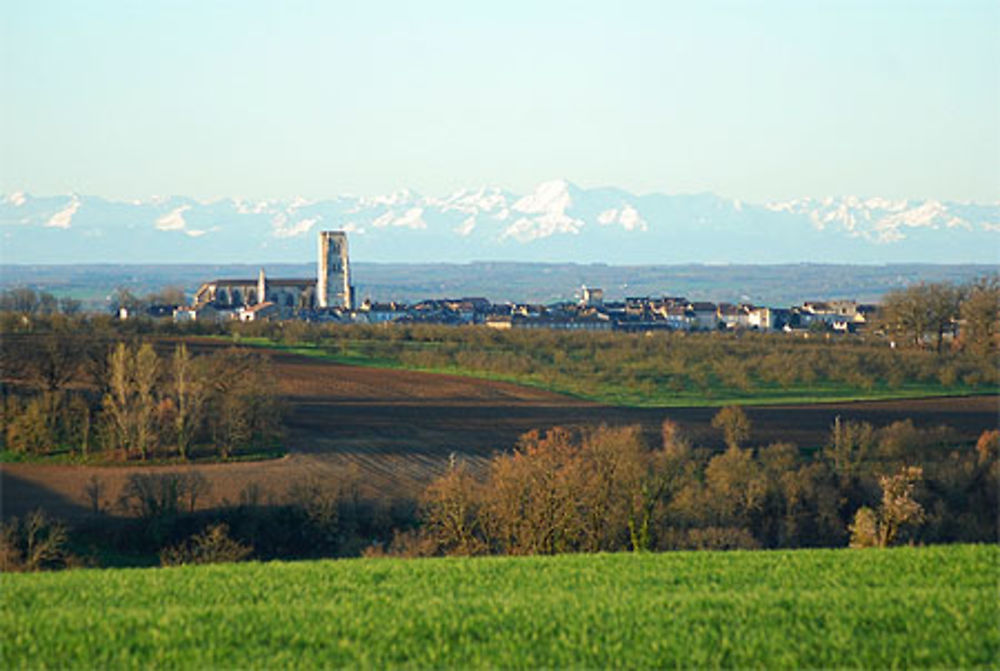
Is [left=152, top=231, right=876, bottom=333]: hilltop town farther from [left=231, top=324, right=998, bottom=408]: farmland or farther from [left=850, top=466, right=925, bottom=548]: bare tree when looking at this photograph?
[left=850, top=466, right=925, bottom=548]: bare tree

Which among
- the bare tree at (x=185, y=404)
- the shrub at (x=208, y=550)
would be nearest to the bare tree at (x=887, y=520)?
the shrub at (x=208, y=550)

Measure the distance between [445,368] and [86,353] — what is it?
73.0 feet

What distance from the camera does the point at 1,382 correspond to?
36312mm

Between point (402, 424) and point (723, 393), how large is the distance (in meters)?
17.0

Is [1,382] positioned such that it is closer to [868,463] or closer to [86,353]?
[86,353]

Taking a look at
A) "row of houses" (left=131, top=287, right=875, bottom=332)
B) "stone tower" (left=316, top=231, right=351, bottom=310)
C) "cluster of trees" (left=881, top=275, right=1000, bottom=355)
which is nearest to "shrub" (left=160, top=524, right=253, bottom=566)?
"cluster of trees" (left=881, top=275, right=1000, bottom=355)

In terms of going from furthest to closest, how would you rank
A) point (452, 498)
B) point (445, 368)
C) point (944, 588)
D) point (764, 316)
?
point (764, 316) < point (445, 368) < point (452, 498) < point (944, 588)

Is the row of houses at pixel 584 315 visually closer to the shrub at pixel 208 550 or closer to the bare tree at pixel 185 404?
the bare tree at pixel 185 404

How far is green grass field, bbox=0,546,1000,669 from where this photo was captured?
30.0ft

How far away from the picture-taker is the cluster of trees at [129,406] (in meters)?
32.6

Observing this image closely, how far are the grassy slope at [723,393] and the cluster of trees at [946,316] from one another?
9.80m

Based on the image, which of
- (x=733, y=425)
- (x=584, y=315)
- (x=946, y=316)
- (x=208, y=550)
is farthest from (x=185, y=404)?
(x=584, y=315)

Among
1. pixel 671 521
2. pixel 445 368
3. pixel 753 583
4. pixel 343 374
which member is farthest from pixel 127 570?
pixel 445 368

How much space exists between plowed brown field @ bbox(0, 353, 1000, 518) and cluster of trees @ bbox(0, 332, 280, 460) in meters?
1.40
